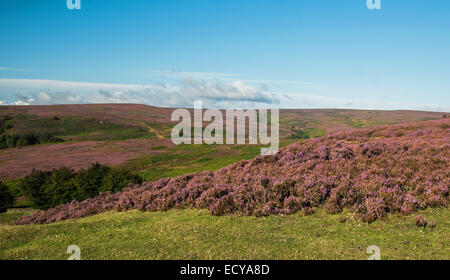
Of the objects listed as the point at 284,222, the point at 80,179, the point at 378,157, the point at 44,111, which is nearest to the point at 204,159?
the point at 80,179

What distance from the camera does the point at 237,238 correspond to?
11664 millimetres

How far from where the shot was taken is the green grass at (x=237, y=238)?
33.1 ft

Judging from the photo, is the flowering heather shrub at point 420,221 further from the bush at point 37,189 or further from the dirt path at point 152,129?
the dirt path at point 152,129

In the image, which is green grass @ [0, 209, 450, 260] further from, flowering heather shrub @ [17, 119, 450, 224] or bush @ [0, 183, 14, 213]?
bush @ [0, 183, 14, 213]

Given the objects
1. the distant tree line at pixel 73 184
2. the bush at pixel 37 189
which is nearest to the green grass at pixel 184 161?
the bush at pixel 37 189

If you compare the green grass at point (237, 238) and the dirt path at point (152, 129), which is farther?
the dirt path at point (152, 129)

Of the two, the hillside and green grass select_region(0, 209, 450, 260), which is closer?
green grass select_region(0, 209, 450, 260)

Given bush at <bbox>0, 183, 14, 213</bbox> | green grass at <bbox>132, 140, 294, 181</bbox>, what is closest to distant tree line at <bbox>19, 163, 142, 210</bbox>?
bush at <bbox>0, 183, 14, 213</bbox>

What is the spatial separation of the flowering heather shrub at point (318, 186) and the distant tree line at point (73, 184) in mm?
8172

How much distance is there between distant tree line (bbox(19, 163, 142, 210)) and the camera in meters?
32.6

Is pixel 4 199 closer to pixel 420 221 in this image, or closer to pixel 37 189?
pixel 37 189

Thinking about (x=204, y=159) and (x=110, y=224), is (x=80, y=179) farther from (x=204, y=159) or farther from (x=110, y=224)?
(x=204, y=159)

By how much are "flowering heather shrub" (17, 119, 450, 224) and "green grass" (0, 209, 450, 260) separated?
0.87 meters
